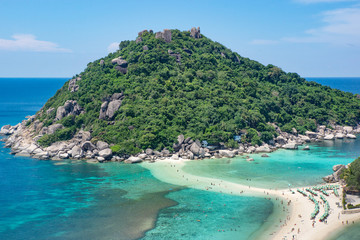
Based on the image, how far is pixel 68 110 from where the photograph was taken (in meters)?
87.9

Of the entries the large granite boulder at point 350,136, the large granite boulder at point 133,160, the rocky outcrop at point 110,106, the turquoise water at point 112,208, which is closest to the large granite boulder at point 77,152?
the turquoise water at point 112,208

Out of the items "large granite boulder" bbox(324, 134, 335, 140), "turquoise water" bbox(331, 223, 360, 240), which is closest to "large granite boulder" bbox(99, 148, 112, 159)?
"turquoise water" bbox(331, 223, 360, 240)

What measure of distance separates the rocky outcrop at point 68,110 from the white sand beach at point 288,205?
33.7 meters

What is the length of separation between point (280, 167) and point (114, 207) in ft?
117

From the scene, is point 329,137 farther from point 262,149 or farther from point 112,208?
Result: point 112,208

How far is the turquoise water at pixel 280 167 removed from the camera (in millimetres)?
56812

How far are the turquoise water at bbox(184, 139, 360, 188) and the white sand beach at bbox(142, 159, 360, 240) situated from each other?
9.86ft

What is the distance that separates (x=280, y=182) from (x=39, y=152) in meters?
55.2

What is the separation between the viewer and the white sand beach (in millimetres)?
37438

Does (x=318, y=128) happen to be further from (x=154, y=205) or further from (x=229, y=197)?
(x=154, y=205)

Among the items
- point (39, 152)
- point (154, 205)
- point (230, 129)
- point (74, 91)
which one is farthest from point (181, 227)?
point (74, 91)

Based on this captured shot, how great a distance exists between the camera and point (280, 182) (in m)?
55.7

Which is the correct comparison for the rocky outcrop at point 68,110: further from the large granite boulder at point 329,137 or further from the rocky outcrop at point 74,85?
the large granite boulder at point 329,137

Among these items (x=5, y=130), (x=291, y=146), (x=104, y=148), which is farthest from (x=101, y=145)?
(x=5, y=130)
